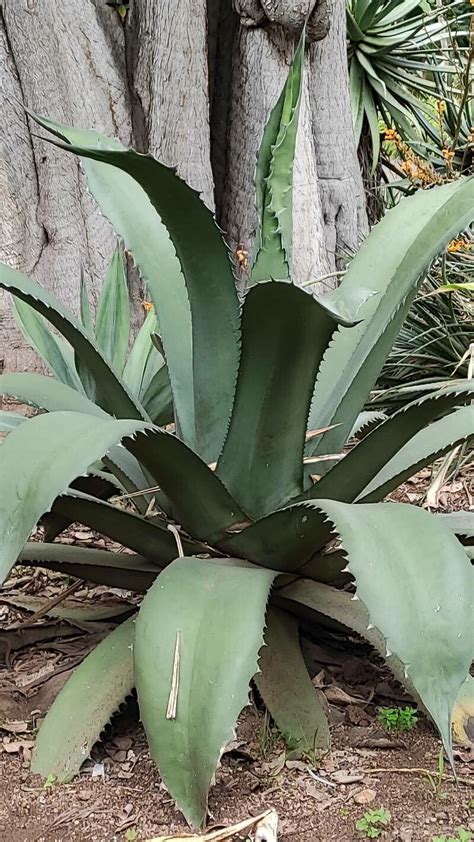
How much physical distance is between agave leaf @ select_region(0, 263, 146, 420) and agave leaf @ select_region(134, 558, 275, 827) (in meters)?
0.38

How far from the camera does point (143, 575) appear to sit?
1.63m

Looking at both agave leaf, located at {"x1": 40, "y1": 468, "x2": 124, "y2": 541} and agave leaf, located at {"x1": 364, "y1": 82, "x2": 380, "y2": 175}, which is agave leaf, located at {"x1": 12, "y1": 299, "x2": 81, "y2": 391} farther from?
agave leaf, located at {"x1": 364, "y1": 82, "x2": 380, "y2": 175}

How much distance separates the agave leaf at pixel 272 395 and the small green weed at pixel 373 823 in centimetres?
49

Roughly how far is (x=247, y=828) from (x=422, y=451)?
25.9 inches

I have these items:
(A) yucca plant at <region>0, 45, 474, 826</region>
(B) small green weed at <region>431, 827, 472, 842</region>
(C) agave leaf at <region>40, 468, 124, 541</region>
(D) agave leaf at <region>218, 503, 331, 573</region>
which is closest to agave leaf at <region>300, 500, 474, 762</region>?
(A) yucca plant at <region>0, 45, 474, 826</region>

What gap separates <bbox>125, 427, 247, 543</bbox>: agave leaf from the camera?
1.32 m

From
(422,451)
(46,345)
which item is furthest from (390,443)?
(46,345)

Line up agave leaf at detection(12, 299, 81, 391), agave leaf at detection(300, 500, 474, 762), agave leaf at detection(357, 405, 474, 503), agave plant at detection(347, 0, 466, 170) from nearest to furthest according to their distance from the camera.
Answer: agave leaf at detection(300, 500, 474, 762) < agave leaf at detection(357, 405, 474, 503) < agave leaf at detection(12, 299, 81, 391) < agave plant at detection(347, 0, 466, 170)

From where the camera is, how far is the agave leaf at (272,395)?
1231 mm

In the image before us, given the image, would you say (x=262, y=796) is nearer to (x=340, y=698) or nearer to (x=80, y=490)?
(x=340, y=698)


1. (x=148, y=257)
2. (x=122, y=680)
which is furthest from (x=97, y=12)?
(x=122, y=680)

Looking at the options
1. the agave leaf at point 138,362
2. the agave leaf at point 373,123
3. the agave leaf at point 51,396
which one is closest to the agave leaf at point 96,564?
the agave leaf at point 51,396

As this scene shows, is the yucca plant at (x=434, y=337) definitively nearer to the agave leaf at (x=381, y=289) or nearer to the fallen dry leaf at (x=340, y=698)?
the agave leaf at (x=381, y=289)

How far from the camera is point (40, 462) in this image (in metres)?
1.08
